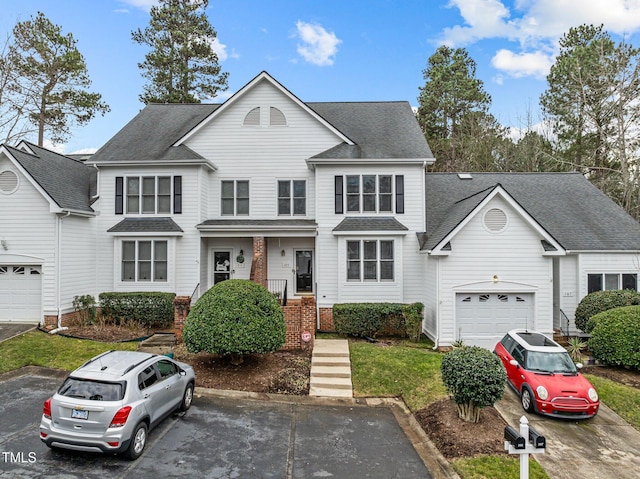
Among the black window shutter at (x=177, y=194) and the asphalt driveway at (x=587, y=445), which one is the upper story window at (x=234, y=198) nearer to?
the black window shutter at (x=177, y=194)

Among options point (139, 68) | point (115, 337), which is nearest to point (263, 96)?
point (115, 337)

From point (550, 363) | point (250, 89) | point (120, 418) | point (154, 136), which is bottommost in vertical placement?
point (550, 363)

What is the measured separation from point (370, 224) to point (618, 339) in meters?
9.16

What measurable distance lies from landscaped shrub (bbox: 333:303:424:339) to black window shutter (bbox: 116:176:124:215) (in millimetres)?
10533

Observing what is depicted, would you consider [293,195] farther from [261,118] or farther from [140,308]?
[140,308]

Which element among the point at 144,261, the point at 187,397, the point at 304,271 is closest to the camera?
the point at 187,397

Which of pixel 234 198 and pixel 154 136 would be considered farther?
pixel 154 136

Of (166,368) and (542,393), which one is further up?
(166,368)

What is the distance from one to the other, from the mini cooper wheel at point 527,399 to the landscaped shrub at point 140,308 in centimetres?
1253

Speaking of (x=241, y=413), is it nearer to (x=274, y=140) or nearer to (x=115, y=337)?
(x=115, y=337)

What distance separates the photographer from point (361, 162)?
52.7 feet

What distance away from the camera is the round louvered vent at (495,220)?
13.7 metres

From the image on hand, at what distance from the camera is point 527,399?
354 inches

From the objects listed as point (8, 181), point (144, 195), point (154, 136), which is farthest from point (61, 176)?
point (154, 136)
